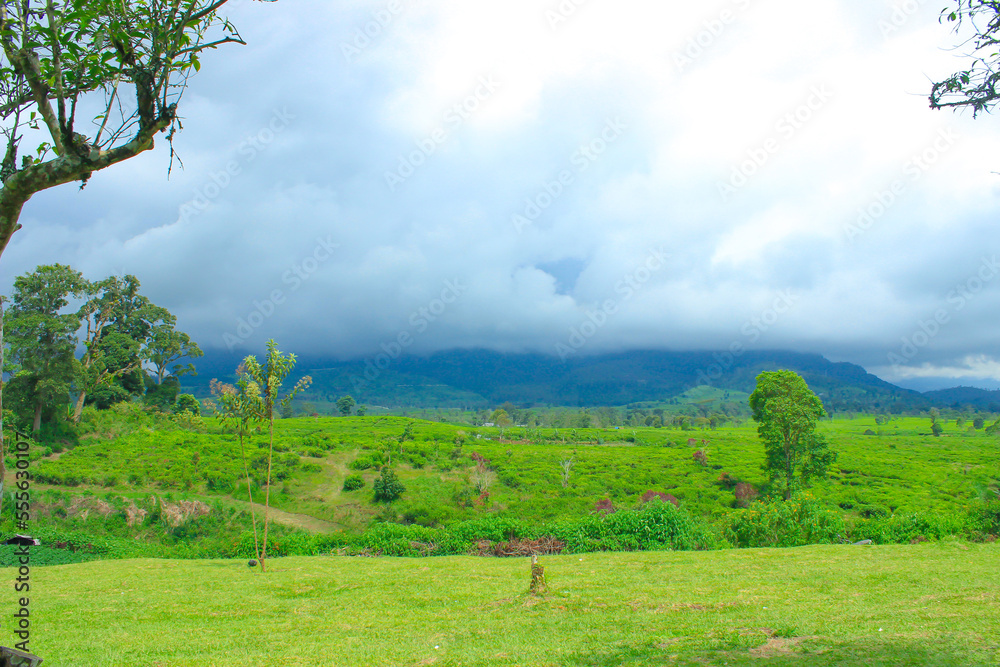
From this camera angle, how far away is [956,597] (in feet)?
34.0

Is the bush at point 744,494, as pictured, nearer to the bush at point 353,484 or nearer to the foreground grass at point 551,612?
the foreground grass at point 551,612

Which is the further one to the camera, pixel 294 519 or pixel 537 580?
pixel 294 519

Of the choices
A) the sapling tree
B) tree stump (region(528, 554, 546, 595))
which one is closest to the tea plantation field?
the sapling tree

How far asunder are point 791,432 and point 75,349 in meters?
57.8

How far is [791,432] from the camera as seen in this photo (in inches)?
1569

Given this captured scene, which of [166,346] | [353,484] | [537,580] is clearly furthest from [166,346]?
[537,580]

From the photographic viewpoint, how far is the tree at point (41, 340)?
41281 mm

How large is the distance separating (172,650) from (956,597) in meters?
14.6

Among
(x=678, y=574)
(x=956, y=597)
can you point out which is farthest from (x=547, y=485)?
(x=956, y=597)

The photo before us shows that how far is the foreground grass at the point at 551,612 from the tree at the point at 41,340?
32909mm

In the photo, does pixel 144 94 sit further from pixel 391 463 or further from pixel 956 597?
pixel 391 463

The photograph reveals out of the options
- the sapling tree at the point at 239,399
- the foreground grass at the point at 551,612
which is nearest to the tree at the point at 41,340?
the foreground grass at the point at 551,612

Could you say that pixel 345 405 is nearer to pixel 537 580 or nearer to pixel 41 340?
pixel 41 340

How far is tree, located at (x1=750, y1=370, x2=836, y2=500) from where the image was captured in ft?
129
